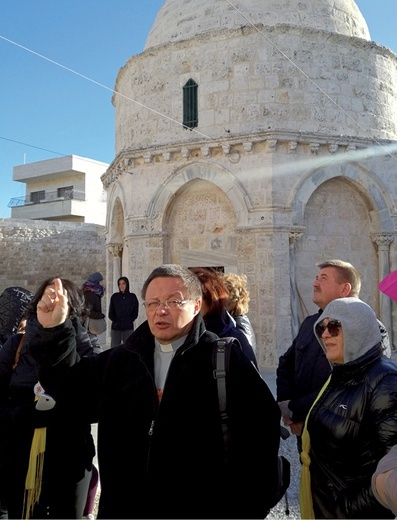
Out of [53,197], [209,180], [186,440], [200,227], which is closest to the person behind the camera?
[186,440]

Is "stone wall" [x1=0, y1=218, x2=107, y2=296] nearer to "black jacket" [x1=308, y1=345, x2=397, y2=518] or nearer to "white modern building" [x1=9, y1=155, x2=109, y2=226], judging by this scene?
"white modern building" [x1=9, y1=155, x2=109, y2=226]

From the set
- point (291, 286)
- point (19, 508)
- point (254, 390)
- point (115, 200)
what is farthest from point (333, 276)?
point (115, 200)

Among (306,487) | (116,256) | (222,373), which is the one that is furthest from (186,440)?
(116,256)

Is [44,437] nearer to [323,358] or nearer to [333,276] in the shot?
[323,358]

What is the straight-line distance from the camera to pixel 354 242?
9719mm

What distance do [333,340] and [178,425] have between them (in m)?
0.95

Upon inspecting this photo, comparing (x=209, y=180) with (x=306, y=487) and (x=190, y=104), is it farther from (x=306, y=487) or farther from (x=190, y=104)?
(x=306, y=487)

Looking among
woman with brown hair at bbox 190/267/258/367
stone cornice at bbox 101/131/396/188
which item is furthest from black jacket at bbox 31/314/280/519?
stone cornice at bbox 101/131/396/188

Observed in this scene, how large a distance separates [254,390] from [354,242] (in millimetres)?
8556

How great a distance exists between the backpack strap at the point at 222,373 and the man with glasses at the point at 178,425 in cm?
2

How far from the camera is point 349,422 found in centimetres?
200

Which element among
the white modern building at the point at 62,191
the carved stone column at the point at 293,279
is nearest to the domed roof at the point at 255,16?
the carved stone column at the point at 293,279

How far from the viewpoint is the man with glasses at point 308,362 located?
9.65 ft

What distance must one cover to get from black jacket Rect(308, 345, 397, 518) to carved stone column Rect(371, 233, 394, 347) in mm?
8033
